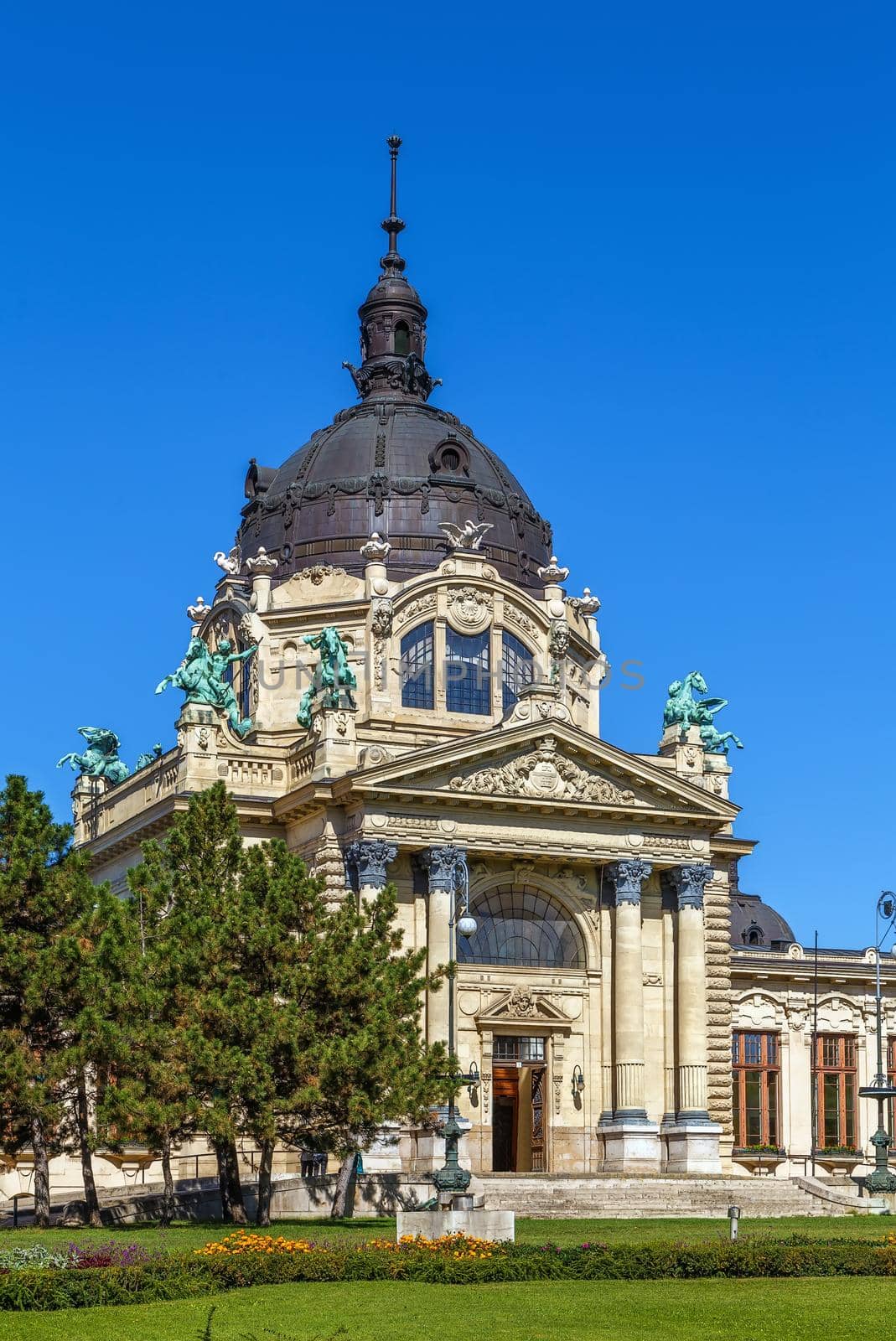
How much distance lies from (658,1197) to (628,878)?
10.4m

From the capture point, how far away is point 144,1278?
111ft

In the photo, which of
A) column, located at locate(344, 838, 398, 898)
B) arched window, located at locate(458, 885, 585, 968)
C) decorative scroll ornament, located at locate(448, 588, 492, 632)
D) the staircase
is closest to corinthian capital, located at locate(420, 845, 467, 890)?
column, located at locate(344, 838, 398, 898)

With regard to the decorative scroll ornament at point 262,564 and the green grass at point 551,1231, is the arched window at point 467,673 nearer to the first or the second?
the decorative scroll ornament at point 262,564

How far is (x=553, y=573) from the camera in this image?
78188mm

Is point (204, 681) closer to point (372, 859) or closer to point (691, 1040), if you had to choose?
point (372, 859)

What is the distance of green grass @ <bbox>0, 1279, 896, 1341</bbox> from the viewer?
3017 centimetres

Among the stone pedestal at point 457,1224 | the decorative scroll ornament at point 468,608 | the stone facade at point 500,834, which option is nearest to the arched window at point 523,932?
the stone facade at point 500,834

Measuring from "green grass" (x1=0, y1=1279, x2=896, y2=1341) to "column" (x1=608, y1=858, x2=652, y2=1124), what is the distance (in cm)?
2829

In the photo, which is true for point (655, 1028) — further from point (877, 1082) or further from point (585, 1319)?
point (585, 1319)

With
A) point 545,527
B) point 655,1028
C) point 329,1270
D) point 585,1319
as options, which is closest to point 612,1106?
point 655,1028

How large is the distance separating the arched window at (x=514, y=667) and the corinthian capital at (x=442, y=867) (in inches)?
456

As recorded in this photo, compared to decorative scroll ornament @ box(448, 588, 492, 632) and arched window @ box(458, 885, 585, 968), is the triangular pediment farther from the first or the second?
decorative scroll ornament @ box(448, 588, 492, 632)

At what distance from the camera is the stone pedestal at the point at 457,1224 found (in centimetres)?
4028

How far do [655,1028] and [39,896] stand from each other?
22970 mm
